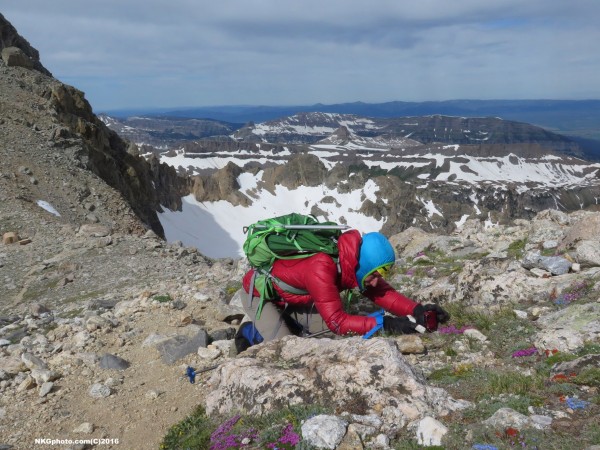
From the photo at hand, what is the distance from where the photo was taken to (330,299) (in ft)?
25.0

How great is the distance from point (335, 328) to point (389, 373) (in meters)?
1.94

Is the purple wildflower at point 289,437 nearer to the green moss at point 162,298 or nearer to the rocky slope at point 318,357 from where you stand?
the rocky slope at point 318,357

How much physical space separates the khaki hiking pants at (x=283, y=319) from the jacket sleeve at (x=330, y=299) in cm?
115

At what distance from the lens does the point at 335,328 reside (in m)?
7.68

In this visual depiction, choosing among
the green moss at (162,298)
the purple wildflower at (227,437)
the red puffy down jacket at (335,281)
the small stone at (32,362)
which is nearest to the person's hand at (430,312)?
the red puffy down jacket at (335,281)

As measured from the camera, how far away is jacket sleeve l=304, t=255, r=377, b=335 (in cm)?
761

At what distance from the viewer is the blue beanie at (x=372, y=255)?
24.6ft

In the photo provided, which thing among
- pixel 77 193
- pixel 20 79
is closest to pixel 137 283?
pixel 77 193

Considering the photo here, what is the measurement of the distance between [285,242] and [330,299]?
123 cm

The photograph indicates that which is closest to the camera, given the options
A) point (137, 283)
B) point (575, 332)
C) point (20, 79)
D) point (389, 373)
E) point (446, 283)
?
point (389, 373)

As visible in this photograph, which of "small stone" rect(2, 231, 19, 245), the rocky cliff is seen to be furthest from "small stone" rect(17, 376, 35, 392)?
the rocky cliff

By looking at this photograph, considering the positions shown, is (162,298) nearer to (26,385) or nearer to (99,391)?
(26,385)

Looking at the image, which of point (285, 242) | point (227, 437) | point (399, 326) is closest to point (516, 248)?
point (399, 326)

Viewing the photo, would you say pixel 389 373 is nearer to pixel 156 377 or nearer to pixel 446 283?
pixel 156 377
